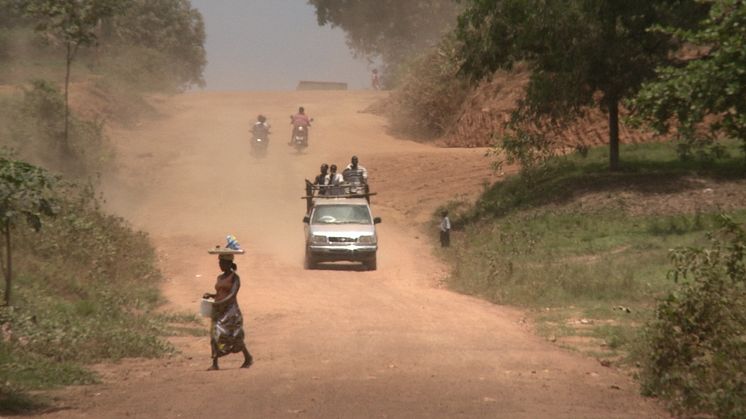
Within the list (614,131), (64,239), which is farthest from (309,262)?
(614,131)

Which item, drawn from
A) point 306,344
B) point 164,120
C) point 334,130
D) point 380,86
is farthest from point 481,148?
point 380,86

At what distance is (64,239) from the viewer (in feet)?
71.3

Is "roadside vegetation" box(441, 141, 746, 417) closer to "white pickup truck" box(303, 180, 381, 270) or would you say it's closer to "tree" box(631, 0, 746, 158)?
"tree" box(631, 0, 746, 158)

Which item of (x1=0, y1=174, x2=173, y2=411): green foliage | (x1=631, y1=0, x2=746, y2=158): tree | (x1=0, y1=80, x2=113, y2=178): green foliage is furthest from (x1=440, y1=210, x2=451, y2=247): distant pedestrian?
(x1=631, y1=0, x2=746, y2=158): tree

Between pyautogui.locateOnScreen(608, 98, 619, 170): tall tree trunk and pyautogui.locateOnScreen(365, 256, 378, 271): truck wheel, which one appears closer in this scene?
pyautogui.locateOnScreen(365, 256, 378, 271): truck wheel

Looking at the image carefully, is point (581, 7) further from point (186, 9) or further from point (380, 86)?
point (186, 9)

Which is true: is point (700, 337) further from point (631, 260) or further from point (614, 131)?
point (614, 131)

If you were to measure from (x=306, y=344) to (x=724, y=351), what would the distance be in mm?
6622

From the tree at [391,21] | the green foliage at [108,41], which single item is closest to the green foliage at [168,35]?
the green foliage at [108,41]

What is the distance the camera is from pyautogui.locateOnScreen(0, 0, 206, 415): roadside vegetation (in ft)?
42.4

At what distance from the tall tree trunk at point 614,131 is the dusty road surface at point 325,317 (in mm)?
5542

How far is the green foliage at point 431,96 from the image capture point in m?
48.8

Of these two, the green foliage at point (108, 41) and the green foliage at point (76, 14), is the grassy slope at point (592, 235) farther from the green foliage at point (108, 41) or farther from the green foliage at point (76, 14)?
the green foliage at point (108, 41)

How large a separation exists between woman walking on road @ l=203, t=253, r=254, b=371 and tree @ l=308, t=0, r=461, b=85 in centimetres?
6809
